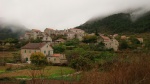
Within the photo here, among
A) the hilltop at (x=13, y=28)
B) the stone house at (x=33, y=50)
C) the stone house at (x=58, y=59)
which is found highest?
the hilltop at (x=13, y=28)

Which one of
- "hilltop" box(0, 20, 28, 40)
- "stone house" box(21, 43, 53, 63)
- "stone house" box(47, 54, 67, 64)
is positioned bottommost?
"stone house" box(47, 54, 67, 64)

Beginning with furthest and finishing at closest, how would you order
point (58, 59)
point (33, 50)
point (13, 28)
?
point (13, 28) < point (33, 50) < point (58, 59)

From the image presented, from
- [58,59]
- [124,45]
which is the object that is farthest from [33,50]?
[124,45]

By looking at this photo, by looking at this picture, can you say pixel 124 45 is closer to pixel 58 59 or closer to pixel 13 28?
pixel 58 59

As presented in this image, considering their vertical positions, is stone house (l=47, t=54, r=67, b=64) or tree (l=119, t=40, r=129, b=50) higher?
tree (l=119, t=40, r=129, b=50)

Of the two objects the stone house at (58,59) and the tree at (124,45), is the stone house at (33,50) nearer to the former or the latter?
the stone house at (58,59)

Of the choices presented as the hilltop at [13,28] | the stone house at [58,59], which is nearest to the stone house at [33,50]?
the stone house at [58,59]

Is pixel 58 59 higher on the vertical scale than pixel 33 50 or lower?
lower

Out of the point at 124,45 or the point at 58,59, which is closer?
the point at 58,59

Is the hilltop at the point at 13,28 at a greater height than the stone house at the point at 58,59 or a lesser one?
greater

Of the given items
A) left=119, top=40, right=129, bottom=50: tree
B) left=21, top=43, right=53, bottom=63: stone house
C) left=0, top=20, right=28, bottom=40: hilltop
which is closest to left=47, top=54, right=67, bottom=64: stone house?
left=21, top=43, right=53, bottom=63: stone house

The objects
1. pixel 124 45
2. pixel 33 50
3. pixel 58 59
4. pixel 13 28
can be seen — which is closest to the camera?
pixel 58 59

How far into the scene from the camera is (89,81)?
3.89 m

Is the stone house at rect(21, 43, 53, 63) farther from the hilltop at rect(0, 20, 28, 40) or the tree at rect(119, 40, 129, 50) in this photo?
the hilltop at rect(0, 20, 28, 40)
